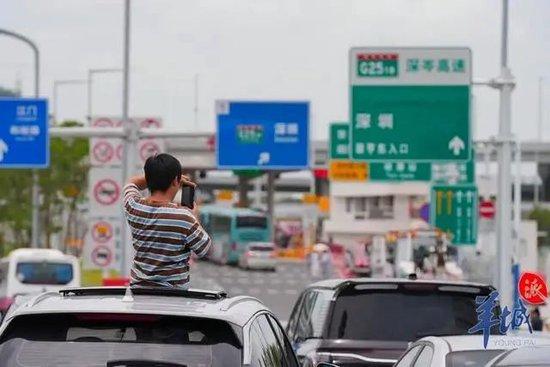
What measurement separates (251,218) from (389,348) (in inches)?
3030

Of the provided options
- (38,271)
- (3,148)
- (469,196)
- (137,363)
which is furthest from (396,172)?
(137,363)

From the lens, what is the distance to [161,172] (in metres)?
9.91

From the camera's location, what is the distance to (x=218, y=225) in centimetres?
9094

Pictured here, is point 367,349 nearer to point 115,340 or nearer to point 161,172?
point 161,172

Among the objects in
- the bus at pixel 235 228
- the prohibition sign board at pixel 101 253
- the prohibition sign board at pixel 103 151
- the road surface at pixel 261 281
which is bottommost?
the road surface at pixel 261 281

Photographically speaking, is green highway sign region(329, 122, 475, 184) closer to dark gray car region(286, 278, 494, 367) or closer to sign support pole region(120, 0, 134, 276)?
sign support pole region(120, 0, 134, 276)

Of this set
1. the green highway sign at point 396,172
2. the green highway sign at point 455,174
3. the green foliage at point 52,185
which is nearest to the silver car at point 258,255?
the green foliage at point 52,185

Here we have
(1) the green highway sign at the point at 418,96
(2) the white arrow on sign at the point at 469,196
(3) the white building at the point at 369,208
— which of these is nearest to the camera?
(1) the green highway sign at the point at 418,96

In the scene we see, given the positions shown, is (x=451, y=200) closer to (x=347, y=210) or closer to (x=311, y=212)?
(x=347, y=210)

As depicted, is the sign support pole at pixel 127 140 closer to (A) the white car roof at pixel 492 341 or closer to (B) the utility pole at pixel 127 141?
(B) the utility pole at pixel 127 141

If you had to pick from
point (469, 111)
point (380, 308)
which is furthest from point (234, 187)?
point (380, 308)

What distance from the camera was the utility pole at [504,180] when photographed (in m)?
30.1

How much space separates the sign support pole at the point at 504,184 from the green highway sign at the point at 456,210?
30.0 meters

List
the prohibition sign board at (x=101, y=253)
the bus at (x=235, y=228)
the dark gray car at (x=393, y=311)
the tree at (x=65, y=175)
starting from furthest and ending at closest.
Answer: the bus at (x=235, y=228) → the tree at (x=65, y=175) → the prohibition sign board at (x=101, y=253) → the dark gray car at (x=393, y=311)
